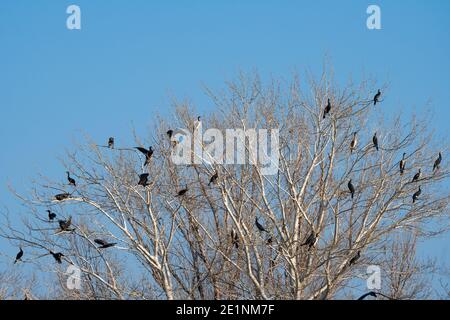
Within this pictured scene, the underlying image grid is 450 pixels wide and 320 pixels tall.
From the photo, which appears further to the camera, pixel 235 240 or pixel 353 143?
pixel 235 240

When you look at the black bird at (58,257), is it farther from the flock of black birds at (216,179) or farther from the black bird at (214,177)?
the black bird at (214,177)

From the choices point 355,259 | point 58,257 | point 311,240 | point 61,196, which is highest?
point 61,196

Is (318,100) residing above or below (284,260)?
above

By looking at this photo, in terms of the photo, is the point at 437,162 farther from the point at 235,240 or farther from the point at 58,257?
the point at 58,257

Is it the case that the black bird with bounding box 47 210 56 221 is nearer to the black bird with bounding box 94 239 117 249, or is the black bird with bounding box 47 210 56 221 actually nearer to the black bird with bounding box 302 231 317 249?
the black bird with bounding box 94 239 117 249

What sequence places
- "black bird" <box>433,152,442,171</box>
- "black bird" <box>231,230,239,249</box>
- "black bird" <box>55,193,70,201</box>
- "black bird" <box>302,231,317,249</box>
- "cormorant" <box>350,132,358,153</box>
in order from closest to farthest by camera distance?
"black bird" <box>55,193,70,201</box>, "black bird" <box>302,231,317,249</box>, "black bird" <box>433,152,442,171</box>, "cormorant" <box>350,132,358,153</box>, "black bird" <box>231,230,239,249</box>

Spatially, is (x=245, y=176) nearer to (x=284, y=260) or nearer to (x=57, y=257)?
(x=284, y=260)

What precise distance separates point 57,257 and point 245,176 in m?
5.33

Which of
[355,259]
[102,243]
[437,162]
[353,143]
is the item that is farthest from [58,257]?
[437,162]

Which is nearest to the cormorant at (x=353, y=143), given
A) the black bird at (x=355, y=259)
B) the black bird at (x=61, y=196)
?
the black bird at (x=355, y=259)

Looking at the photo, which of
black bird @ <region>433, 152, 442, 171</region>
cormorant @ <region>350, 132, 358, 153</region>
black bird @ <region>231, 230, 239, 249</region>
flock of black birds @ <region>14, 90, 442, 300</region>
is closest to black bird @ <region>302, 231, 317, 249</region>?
flock of black birds @ <region>14, 90, 442, 300</region>

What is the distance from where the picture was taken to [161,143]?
23656mm
